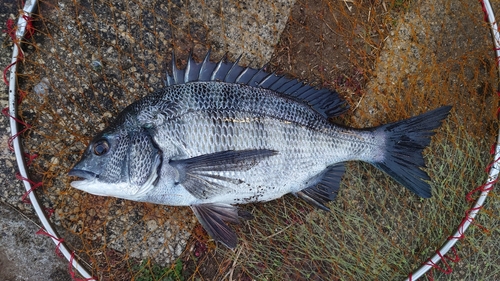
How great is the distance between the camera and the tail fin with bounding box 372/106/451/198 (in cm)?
228

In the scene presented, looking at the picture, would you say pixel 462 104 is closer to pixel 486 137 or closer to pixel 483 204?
pixel 486 137

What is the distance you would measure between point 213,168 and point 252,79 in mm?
638

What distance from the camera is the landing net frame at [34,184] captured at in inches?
89.0

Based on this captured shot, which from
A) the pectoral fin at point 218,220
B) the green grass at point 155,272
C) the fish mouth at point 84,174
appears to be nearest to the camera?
the fish mouth at point 84,174

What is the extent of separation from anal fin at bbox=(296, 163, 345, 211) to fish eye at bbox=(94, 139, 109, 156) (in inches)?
49.2

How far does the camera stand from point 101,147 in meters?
2.01

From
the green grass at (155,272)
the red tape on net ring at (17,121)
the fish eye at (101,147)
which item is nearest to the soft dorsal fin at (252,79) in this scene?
the fish eye at (101,147)

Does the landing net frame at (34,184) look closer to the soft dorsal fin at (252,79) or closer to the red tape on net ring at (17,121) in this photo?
the red tape on net ring at (17,121)

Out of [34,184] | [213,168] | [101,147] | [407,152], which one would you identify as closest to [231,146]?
[213,168]

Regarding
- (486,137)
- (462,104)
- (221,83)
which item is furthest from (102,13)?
(486,137)

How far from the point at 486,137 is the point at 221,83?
6.58 feet

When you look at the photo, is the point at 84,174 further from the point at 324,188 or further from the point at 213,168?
the point at 324,188

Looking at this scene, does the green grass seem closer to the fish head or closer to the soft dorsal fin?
the fish head

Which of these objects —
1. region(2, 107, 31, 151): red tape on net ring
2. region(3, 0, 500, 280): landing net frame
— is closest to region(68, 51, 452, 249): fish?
region(3, 0, 500, 280): landing net frame
